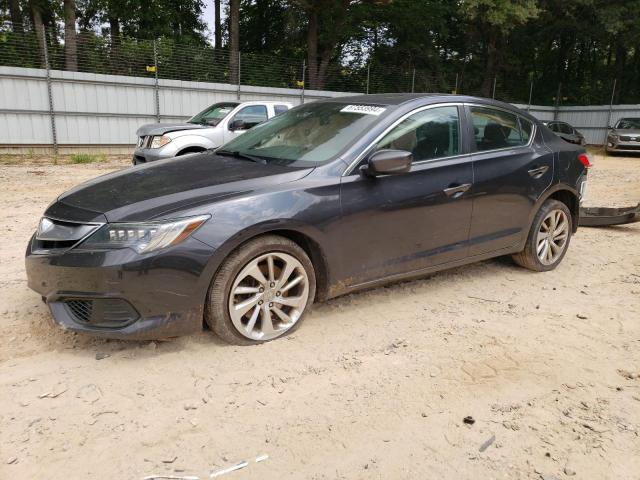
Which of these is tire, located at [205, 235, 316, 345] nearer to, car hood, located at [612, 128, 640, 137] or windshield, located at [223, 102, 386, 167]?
windshield, located at [223, 102, 386, 167]

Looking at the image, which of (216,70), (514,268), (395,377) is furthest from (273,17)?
(395,377)

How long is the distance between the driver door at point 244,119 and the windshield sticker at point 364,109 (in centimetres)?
589

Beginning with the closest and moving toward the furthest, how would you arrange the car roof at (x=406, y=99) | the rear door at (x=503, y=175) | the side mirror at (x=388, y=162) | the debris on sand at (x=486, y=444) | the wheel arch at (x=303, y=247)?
the debris on sand at (x=486, y=444), the wheel arch at (x=303, y=247), the side mirror at (x=388, y=162), the car roof at (x=406, y=99), the rear door at (x=503, y=175)

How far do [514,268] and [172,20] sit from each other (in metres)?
25.8

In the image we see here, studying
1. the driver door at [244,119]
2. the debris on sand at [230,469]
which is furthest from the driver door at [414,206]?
the driver door at [244,119]

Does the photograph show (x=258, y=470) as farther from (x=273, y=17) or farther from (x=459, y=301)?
(x=273, y=17)

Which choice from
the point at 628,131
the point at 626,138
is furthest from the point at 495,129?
the point at 628,131

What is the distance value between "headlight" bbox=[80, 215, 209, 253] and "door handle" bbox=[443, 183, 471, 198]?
6.65 ft

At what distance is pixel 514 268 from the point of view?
17.0 feet

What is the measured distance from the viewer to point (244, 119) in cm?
1061

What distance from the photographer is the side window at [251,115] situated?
10477mm

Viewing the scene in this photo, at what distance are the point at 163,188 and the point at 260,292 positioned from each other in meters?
0.89

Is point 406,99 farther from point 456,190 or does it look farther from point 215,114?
point 215,114

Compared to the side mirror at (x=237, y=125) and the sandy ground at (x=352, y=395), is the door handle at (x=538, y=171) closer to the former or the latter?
the sandy ground at (x=352, y=395)
